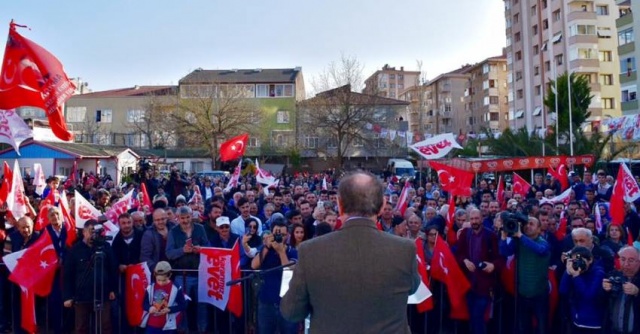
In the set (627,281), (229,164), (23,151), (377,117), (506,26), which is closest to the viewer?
(627,281)

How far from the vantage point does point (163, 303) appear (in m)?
6.23

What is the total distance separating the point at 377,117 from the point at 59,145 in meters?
24.0

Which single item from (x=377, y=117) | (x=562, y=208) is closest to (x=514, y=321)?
(x=562, y=208)

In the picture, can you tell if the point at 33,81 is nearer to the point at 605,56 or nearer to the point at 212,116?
the point at 212,116

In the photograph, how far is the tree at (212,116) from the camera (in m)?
51.5

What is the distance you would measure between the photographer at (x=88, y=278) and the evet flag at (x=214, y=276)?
105 cm

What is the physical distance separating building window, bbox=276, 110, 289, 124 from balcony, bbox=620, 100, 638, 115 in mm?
34624

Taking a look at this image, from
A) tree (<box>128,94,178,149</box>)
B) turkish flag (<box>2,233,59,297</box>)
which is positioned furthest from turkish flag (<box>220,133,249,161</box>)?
tree (<box>128,94,178,149</box>)

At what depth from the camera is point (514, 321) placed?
709 cm

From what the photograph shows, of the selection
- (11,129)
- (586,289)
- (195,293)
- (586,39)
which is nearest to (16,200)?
(11,129)

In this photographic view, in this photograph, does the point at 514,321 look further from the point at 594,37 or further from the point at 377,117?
the point at 594,37

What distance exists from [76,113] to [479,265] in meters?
71.0

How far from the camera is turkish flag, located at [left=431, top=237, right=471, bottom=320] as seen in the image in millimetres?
7020

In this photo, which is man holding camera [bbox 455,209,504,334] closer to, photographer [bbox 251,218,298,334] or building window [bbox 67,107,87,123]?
photographer [bbox 251,218,298,334]
